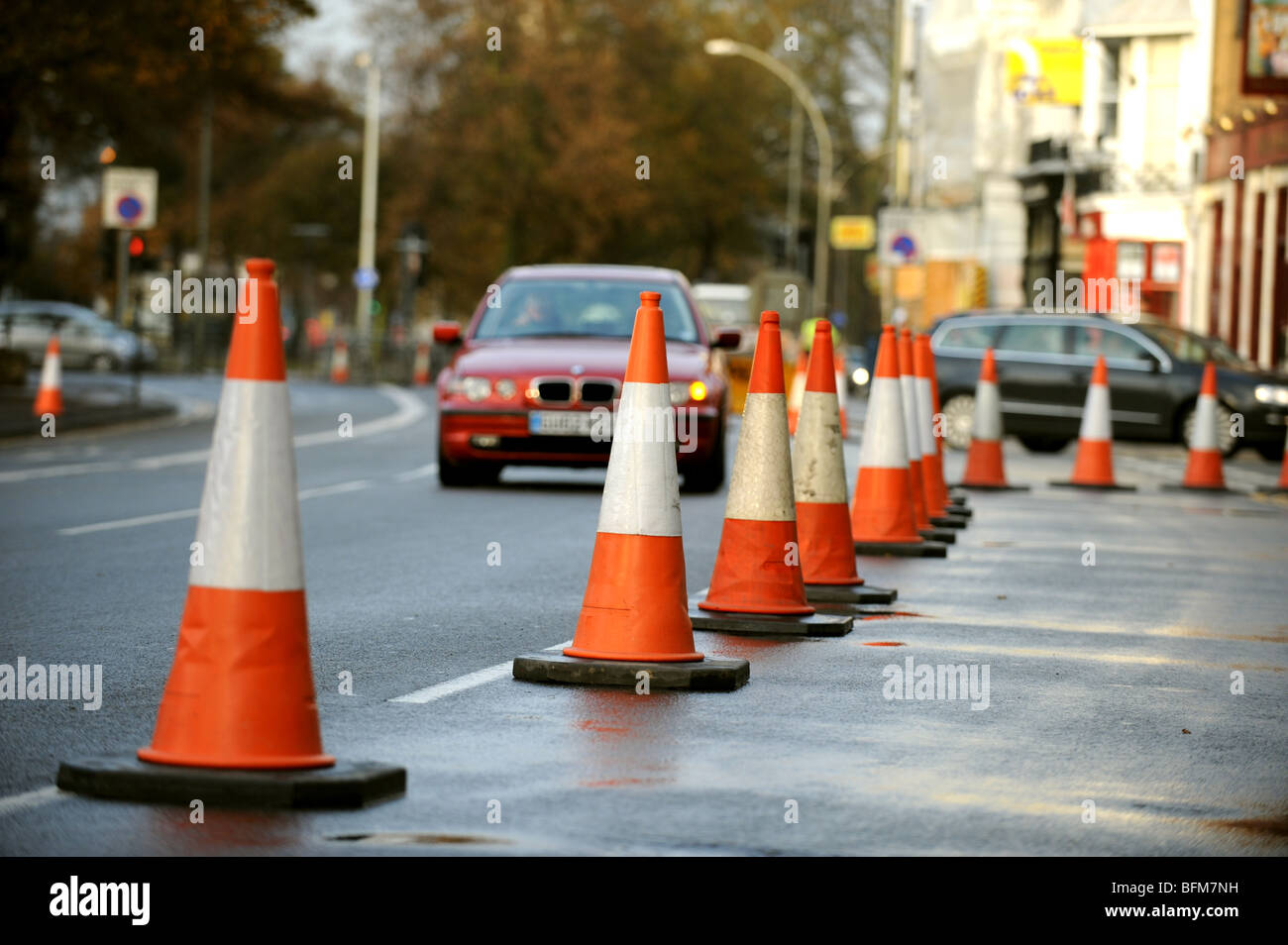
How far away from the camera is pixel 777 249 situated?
174 feet

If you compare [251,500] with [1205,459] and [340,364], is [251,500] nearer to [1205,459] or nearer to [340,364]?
[1205,459]

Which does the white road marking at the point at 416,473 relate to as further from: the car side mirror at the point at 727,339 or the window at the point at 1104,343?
the window at the point at 1104,343

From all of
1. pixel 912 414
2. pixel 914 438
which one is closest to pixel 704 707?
pixel 912 414

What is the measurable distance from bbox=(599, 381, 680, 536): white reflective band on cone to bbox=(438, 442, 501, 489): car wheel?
9699 mm

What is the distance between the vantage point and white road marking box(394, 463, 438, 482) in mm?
18812

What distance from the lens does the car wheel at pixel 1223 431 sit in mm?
28406

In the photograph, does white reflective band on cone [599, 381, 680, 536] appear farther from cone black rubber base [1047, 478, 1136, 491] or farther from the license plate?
cone black rubber base [1047, 478, 1136, 491]

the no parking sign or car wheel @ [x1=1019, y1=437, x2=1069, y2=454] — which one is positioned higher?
the no parking sign

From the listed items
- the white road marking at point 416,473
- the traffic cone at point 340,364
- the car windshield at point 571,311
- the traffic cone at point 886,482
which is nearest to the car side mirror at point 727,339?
the car windshield at point 571,311

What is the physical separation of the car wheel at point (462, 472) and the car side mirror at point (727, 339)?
5.89 feet

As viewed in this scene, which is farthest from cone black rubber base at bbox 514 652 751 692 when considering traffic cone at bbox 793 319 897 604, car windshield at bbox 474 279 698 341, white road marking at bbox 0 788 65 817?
car windshield at bbox 474 279 698 341
